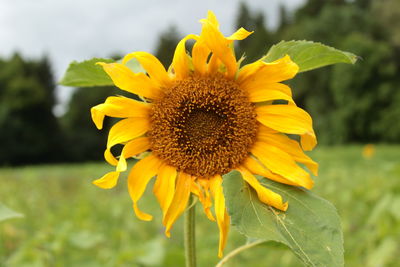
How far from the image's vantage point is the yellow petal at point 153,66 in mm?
857

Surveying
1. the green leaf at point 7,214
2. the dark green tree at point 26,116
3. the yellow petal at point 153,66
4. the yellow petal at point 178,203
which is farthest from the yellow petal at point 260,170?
the dark green tree at point 26,116

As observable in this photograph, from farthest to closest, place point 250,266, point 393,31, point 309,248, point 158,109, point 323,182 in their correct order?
point 393,31
point 323,182
point 250,266
point 158,109
point 309,248

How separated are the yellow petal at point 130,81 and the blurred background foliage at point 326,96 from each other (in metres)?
23.2

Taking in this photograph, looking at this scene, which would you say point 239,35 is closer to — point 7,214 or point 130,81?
point 130,81

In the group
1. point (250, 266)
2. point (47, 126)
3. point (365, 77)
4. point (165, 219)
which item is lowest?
point (47, 126)

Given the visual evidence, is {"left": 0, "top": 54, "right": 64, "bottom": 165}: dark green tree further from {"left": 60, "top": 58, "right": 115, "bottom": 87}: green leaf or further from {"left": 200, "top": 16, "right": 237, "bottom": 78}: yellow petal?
{"left": 200, "top": 16, "right": 237, "bottom": 78}: yellow petal

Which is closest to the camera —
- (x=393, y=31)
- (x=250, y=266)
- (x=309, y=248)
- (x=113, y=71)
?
(x=309, y=248)

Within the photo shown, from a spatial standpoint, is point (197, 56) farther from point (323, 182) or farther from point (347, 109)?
point (347, 109)

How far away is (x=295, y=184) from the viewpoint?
0.85 metres

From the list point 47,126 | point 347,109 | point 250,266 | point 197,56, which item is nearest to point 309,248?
point 197,56

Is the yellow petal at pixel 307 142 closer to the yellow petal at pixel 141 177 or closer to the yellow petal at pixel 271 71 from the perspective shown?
the yellow petal at pixel 271 71

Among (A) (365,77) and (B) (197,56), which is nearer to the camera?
(B) (197,56)

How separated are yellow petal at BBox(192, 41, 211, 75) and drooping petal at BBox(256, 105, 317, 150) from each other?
5.6 inches

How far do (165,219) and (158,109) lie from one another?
0.75 ft
